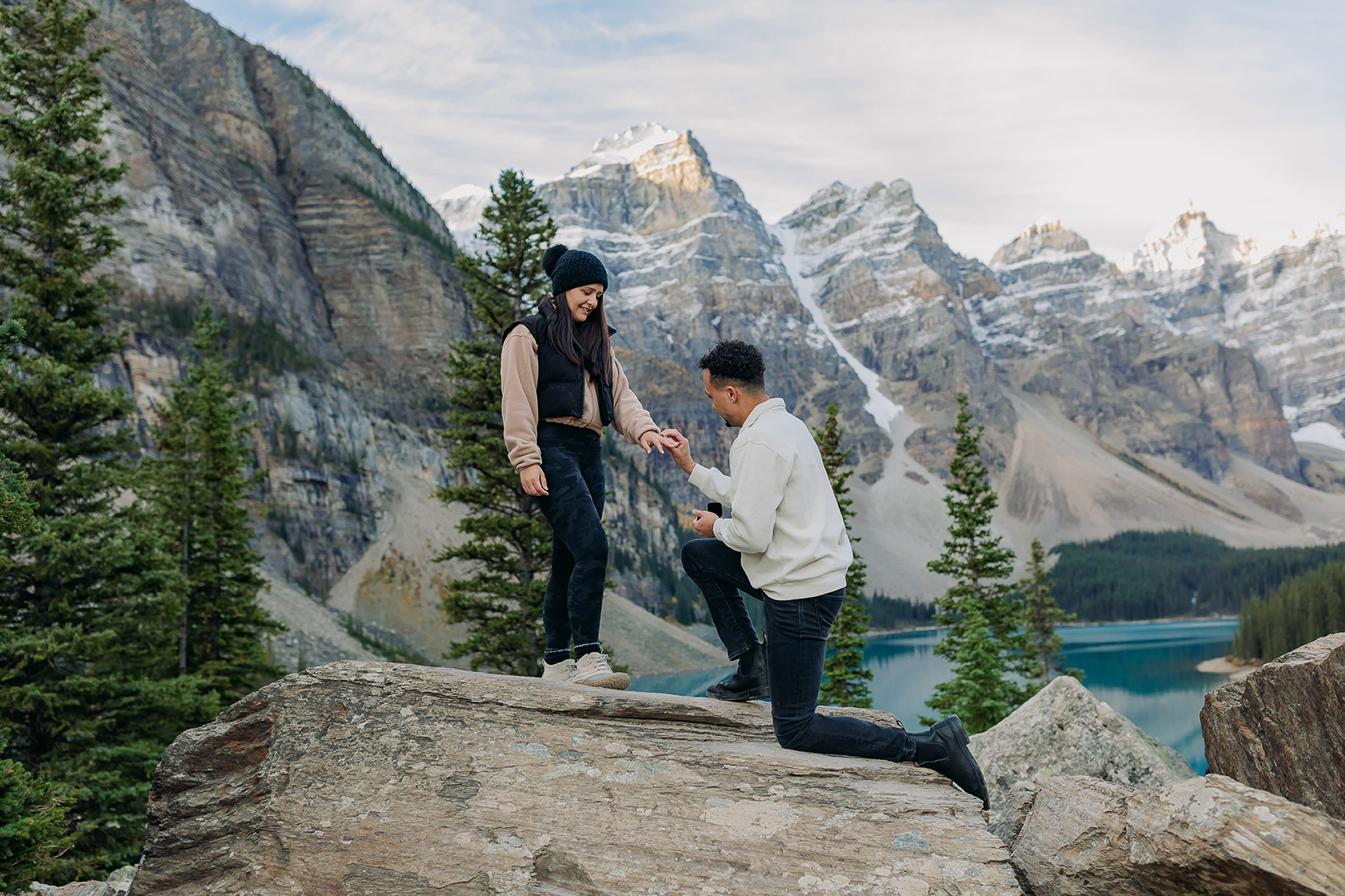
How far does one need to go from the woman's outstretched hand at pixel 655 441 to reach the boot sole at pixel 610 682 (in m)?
1.84

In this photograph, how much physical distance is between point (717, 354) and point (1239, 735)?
4873 mm

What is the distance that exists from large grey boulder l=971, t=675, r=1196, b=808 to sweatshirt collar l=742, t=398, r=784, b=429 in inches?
254

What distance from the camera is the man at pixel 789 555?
5.57 metres

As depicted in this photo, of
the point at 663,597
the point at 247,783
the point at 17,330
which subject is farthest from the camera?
the point at 663,597

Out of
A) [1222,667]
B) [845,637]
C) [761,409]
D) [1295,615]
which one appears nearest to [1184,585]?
[1222,667]

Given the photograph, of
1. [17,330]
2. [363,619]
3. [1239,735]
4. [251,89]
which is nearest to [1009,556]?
[1239,735]

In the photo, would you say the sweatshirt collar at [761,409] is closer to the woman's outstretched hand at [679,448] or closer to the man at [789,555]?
the man at [789,555]

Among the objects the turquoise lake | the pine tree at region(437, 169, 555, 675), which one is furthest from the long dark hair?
the turquoise lake

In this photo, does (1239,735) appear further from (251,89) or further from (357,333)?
(251,89)

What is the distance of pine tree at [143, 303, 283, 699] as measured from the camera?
2531cm

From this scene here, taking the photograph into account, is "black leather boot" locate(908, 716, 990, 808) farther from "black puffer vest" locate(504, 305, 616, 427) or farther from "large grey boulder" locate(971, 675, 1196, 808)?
"large grey boulder" locate(971, 675, 1196, 808)

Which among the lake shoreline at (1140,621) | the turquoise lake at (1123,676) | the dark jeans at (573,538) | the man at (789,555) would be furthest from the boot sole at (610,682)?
the lake shoreline at (1140,621)

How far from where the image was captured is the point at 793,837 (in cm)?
497

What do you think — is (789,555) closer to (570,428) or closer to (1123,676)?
(570,428)
